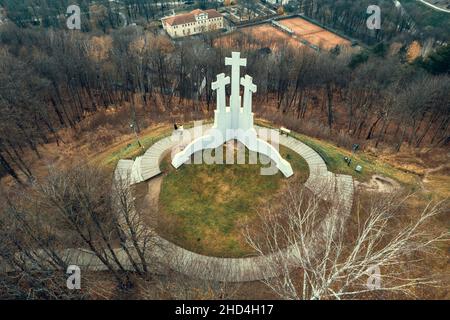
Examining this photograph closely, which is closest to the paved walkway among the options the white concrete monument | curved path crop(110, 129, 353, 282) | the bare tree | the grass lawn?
curved path crop(110, 129, 353, 282)

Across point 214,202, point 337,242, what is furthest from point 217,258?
point 337,242

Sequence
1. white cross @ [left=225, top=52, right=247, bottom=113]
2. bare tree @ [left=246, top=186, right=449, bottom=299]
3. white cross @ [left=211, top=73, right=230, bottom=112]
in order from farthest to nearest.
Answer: white cross @ [left=211, top=73, right=230, bottom=112] < white cross @ [left=225, top=52, right=247, bottom=113] < bare tree @ [left=246, top=186, right=449, bottom=299]

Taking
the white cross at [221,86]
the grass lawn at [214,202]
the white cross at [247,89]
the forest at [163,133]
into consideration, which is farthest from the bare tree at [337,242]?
the white cross at [221,86]

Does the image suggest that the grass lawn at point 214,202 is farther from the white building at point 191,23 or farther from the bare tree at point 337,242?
the white building at point 191,23

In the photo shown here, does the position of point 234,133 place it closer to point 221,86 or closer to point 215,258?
point 221,86

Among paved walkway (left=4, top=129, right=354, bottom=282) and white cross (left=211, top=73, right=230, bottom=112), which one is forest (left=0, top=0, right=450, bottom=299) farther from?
white cross (left=211, top=73, right=230, bottom=112)

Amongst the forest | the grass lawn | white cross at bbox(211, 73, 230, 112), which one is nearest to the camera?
the forest
